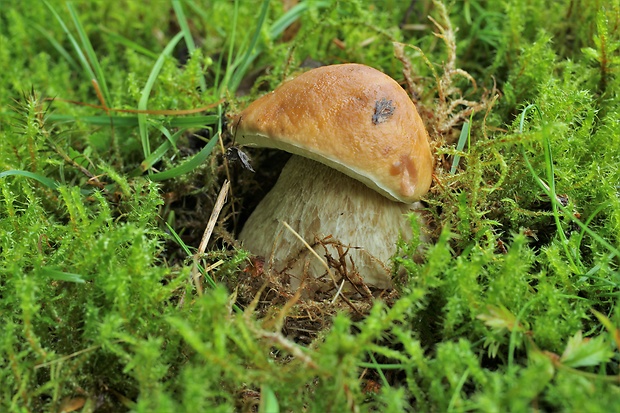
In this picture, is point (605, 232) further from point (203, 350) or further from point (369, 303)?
point (203, 350)

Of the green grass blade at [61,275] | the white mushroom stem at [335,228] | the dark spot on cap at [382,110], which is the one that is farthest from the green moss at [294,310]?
the dark spot on cap at [382,110]

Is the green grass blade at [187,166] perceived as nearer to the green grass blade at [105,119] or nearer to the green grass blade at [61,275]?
the green grass blade at [105,119]

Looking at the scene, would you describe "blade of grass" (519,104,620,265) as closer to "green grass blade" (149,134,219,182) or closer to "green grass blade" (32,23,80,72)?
"green grass blade" (149,134,219,182)

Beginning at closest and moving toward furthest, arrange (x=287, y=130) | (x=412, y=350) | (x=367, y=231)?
1. (x=412, y=350)
2. (x=287, y=130)
3. (x=367, y=231)

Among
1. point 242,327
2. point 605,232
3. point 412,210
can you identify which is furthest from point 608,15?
point 242,327

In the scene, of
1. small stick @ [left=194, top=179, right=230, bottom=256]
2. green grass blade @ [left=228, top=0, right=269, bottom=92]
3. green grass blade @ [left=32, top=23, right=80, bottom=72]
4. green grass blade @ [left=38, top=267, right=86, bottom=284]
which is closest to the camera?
green grass blade @ [left=38, top=267, right=86, bottom=284]

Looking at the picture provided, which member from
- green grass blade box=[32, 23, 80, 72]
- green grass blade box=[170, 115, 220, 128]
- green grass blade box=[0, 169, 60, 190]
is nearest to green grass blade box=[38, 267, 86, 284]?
green grass blade box=[0, 169, 60, 190]

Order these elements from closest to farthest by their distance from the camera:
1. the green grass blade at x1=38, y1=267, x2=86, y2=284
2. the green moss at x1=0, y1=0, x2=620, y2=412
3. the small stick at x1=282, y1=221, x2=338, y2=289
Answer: the green moss at x1=0, y1=0, x2=620, y2=412
the green grass blade at x1=38, y1=267, x2=86, y2=284
the small stick at x1=282, y1=221, x2=338, y2=289
